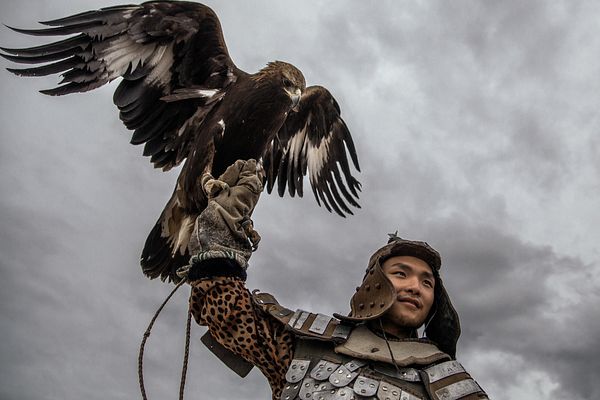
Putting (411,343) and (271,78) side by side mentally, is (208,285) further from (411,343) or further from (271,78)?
(271,78)

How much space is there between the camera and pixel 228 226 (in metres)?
2.18

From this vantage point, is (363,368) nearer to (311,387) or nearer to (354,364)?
(354,364)

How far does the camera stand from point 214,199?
230 centimetres

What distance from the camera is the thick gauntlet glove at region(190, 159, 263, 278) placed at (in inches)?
84.0

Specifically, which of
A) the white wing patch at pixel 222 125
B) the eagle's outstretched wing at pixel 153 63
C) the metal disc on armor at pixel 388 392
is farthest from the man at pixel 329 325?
the eagle's outstretched wing at pixel 153 63

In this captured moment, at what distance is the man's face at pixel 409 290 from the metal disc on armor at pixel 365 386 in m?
0.35

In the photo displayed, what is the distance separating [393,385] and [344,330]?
1.00 feet

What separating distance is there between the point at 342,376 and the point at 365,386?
0.29ft

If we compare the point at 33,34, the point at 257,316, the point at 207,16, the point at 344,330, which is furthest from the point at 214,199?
the point at 207,16

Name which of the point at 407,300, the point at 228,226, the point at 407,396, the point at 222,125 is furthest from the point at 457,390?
the point at 222,125

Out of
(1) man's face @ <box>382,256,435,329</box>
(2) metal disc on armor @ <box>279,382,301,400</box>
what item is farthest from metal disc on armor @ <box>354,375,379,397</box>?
(1) man's face @ <box>382,256,435,329</box>

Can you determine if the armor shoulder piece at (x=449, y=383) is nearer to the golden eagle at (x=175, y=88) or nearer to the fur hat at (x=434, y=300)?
the fur hat at (x=434, y=300)

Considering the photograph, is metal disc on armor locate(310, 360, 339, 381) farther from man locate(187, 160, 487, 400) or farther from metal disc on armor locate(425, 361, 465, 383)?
metal disc on armor locate(425, 361, 465, 383)

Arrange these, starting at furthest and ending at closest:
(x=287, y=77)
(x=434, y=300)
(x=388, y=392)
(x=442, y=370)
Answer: (x=287, y=77)
(x=434, y=300)
(x=442, y=370)
(x=388, y=392)
